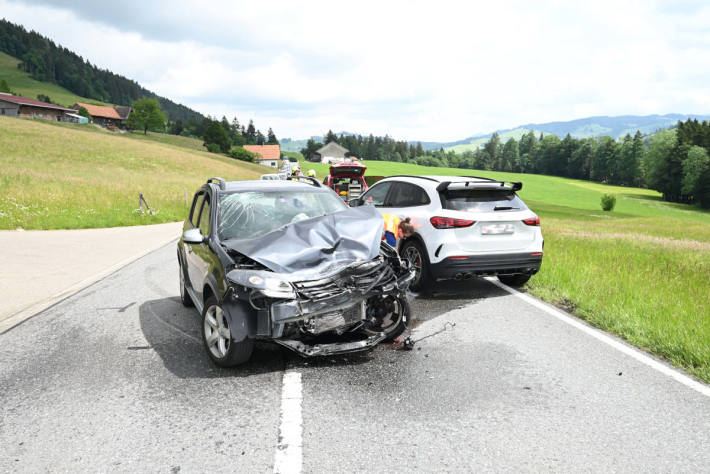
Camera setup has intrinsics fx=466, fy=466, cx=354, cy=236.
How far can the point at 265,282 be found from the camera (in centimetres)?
379

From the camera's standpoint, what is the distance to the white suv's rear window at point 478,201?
6656 mm

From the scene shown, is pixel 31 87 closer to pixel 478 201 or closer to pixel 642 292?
pixel 478 201

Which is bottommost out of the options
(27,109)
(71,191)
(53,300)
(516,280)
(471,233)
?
(71,191)

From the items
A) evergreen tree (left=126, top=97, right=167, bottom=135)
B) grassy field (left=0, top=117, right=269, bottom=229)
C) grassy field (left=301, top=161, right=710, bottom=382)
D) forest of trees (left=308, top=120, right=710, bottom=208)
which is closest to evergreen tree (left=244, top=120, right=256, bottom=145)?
forest of trees (left=308, top=120, right=710, bottom=208)

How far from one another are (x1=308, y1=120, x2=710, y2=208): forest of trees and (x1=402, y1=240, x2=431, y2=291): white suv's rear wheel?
77.4 m

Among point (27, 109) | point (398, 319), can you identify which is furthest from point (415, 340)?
point (27, 109)

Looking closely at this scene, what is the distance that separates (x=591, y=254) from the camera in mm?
10547

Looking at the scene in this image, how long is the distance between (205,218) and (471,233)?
3.54 meters

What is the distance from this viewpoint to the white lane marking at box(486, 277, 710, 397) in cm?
385

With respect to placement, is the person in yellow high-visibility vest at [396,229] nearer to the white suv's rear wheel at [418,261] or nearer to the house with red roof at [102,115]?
the white suv's rear wheel at [418,261]

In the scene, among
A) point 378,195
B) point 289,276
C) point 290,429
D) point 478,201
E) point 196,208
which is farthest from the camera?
point 378,195

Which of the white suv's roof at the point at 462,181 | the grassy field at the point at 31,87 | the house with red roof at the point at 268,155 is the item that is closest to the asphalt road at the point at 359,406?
the white suv's roof at the point at 462,181

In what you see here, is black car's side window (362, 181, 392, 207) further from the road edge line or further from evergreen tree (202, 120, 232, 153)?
evergreen tree (202, 120, 232, 153)

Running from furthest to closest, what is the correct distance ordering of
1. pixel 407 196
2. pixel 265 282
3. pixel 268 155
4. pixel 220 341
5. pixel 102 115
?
pixel 268 155, pixel 102 115, pixel 407 196, pixel 220 341, pixel 265 282
